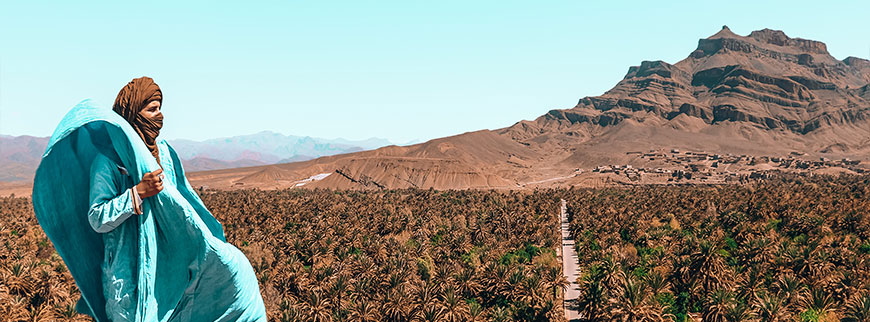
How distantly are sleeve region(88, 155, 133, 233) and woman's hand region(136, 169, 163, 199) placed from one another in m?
0.13

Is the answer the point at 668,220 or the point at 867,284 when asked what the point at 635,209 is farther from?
the point at 867,284

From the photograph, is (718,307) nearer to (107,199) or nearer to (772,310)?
(772,310)

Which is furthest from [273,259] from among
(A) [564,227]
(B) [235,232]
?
(A) [564,227]

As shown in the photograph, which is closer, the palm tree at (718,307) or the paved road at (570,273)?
the palm tree at (718,307)

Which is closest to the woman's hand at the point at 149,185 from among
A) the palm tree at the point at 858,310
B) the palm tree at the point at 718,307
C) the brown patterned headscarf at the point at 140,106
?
the brown patterned headscarf at the point at 140,106

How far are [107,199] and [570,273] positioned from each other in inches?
2512

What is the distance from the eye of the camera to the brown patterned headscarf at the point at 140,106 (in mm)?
6996

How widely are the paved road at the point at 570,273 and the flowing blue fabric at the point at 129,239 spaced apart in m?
45.2

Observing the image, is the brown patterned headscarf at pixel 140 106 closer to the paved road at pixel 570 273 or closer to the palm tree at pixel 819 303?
the paved road at pixel 570 273

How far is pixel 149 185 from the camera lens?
254 inches

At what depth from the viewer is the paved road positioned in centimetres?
5006

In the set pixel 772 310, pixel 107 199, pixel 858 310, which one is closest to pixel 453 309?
pixel 772 310

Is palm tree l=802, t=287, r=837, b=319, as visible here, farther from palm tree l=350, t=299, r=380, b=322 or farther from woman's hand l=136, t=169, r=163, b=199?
woman's hand l=136, t=169, r=163, b=199

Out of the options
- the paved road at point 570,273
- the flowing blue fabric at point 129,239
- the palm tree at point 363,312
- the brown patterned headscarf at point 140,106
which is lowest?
the paved road at point 570,273
